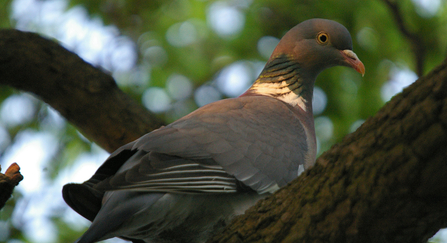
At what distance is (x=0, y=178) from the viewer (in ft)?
8.05

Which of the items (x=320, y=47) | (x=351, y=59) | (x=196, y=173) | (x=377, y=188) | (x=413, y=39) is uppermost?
(x=413, y=39)

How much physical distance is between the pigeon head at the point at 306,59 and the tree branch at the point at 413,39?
685 millimetres

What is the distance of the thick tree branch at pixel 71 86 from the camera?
3.56m

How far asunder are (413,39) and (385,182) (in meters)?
3.05

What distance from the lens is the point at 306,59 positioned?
3.91 meters

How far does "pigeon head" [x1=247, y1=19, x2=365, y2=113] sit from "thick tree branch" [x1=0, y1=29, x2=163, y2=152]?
1.01 metres

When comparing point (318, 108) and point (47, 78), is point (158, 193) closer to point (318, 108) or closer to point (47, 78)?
point (47, 78)

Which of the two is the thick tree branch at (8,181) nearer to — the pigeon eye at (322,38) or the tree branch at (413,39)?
the pigeon eye at (322,38)

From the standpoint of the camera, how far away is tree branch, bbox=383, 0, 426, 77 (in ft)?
13.6

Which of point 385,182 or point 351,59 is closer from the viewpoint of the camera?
point 385,182

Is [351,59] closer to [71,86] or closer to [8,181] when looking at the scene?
[71,86]

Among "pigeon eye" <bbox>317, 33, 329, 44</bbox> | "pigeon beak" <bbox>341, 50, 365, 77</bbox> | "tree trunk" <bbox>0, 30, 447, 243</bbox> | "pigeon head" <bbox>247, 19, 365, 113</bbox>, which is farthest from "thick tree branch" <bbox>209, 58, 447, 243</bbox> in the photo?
"pigeon eye" <bbox>317, 33, 329, 44</bbox>

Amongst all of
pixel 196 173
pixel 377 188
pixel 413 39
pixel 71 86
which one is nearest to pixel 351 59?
pixel 413 39

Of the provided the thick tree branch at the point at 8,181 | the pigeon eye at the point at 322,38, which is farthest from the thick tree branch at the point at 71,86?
the pigeon eye at the point at 322,38
